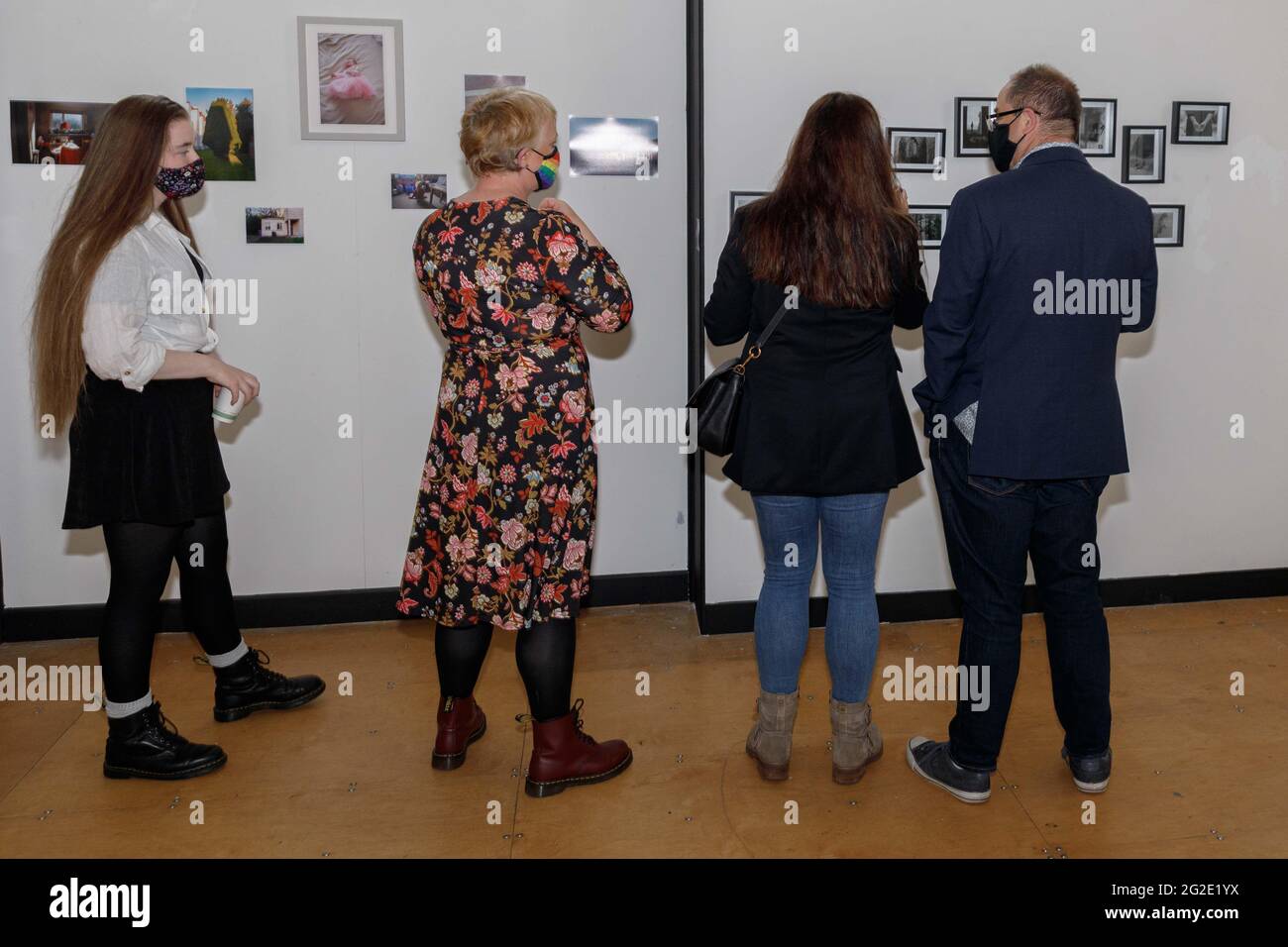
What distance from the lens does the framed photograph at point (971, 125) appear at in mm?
3471

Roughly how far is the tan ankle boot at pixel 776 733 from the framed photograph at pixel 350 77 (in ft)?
7.14

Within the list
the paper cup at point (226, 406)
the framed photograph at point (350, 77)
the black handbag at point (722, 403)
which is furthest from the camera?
the framed photograph at point (350, 77)

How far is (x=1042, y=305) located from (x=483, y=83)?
2.08 metres

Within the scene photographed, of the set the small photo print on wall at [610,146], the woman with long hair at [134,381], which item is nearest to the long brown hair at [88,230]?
Result: the woman with long hair at [134,381]

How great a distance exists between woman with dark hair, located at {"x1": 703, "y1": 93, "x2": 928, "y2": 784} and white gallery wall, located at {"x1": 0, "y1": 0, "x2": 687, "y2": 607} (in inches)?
52.3

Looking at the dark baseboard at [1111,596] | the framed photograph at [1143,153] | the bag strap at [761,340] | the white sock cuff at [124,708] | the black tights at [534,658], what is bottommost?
the dark baseboard at [1111,596]

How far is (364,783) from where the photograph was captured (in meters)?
2.56

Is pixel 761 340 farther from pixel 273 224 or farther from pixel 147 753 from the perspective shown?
pixel 273 224

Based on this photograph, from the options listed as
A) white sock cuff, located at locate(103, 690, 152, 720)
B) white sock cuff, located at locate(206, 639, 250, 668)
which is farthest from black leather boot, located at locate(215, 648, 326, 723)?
white sock cuff, located at locate(103, 690, 152, 720)

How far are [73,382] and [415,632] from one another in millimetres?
1475

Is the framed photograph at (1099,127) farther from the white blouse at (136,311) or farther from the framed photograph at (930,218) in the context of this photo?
the white blouse at (136,311)

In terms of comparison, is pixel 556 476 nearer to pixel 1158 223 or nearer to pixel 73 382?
pixel 73 382

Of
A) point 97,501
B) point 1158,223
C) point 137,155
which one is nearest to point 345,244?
point 137,155

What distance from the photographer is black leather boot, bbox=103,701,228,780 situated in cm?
257
